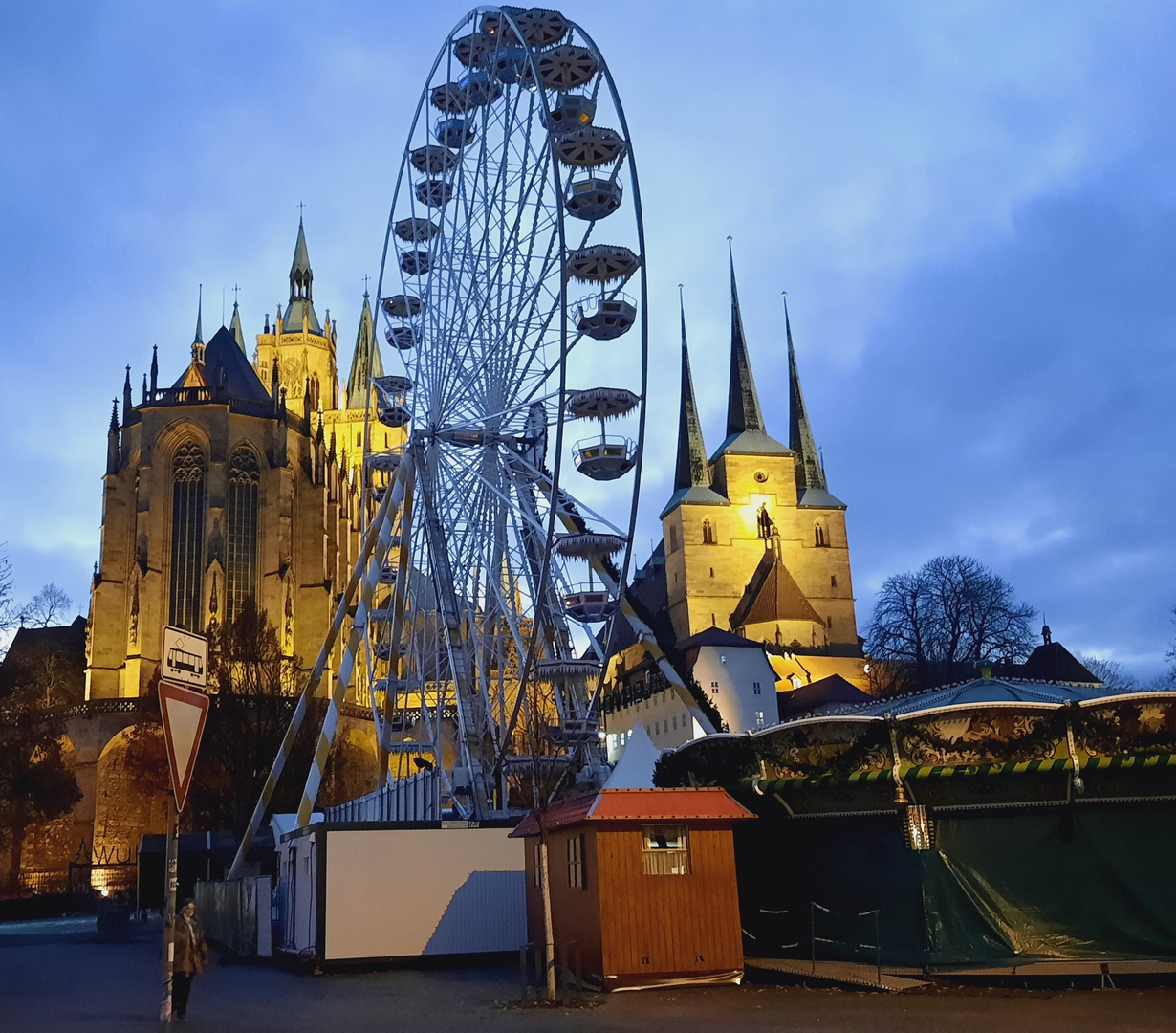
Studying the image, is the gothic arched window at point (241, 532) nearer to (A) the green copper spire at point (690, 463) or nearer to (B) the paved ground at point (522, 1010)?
(A) the green copper spire at point (690, 463)

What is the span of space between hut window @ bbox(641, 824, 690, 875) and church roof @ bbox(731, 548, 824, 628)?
234 ft

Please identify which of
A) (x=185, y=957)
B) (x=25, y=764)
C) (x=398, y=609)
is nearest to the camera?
(x=185, y=957)

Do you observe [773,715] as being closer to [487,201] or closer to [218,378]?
[218,378]

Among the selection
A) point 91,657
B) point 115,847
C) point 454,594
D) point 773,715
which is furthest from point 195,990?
point 773,715

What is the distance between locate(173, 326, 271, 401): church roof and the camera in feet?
257

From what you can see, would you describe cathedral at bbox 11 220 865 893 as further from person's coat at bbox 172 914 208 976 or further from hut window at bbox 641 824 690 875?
person's coat at bbox 172 914 208 976

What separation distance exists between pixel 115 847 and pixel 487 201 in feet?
152

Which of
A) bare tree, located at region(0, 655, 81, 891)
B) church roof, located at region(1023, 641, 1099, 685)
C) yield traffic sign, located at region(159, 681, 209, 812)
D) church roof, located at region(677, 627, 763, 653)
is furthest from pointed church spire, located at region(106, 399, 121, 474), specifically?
yield traffic sign, located at region(159, 681, 209, 812)

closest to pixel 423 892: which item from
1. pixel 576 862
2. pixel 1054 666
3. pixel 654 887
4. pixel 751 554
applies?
pixel 576 862

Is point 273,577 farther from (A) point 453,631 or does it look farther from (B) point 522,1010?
(B) point 522,1010

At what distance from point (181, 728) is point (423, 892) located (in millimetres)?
11185

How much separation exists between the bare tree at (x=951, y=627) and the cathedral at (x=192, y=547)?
97.2 ft

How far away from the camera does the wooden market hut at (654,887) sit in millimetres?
17703

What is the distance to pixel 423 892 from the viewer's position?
2270 cm
